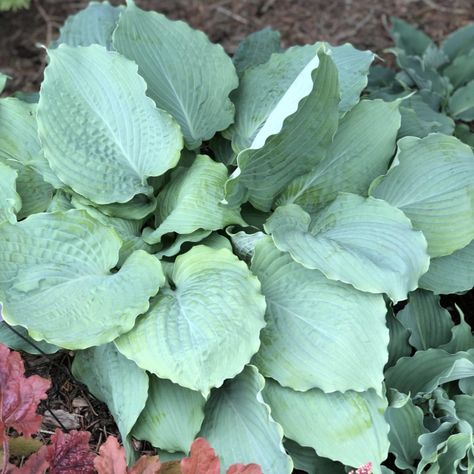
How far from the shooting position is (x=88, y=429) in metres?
2.08

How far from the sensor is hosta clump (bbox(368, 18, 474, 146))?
2871 mm

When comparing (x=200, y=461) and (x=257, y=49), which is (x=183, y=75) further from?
(x=200, y=461)

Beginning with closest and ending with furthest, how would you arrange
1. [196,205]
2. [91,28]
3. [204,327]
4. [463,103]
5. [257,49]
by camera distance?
1. [204,327]
2. [196,205]
3. [91,28]
4. [257,49]
5. [463,103]

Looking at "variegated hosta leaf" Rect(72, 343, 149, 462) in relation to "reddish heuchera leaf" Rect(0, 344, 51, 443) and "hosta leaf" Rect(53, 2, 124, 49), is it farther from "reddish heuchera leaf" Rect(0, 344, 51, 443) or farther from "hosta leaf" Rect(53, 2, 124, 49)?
"hosta leaf" Rect(53, 2, 124, 49)

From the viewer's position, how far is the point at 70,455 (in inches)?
65.1

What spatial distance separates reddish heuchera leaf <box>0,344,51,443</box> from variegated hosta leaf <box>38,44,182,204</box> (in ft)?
2.03

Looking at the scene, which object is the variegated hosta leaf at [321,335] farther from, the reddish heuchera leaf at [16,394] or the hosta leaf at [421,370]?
the reddish heuchera leaf at [16,394]

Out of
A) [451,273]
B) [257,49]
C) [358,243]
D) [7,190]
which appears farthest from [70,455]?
[257,49]

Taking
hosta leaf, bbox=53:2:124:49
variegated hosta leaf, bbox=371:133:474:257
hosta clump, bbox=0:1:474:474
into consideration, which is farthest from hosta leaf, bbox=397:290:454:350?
hosta leaf, bbox=53:2:124:49

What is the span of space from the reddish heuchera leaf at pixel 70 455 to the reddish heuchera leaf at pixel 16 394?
2.6 inches

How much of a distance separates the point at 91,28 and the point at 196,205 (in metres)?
0.84

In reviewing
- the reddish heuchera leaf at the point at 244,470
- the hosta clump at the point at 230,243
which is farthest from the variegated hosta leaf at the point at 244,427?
the reddish heuchera leaf at the point at 244,470

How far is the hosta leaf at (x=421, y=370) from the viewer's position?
206cm

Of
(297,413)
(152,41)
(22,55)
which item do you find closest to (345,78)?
(152,41)
